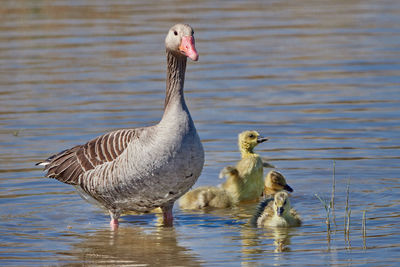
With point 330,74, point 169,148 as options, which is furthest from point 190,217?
point 330,74

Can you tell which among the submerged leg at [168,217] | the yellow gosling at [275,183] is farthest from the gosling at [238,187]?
the submerged leg at [168,217]

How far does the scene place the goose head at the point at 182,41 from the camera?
30.6ft

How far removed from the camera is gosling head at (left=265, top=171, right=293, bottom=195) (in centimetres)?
1116

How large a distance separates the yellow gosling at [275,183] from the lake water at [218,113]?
20cm

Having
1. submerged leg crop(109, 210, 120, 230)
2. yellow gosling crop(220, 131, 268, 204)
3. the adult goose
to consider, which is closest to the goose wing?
the adult goose

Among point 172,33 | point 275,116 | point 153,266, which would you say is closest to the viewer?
point 153,266

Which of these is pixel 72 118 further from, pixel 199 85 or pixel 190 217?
pixel 190 217

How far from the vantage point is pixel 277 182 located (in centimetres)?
1131

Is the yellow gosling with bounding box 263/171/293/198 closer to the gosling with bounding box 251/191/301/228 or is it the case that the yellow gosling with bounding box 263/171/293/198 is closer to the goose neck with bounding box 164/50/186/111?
the gosling with bounding box 251/191/301/228

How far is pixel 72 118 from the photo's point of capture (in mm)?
14641

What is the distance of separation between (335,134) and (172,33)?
4665 millimetres

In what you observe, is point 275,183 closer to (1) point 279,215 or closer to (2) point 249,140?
(2) point 249,140

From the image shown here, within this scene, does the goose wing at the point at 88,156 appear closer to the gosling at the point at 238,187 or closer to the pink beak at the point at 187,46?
the pink beak at the point at 187,46

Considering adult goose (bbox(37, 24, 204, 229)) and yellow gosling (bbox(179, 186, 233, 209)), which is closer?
adult goose (bbox(37, 24, 204, 229))
